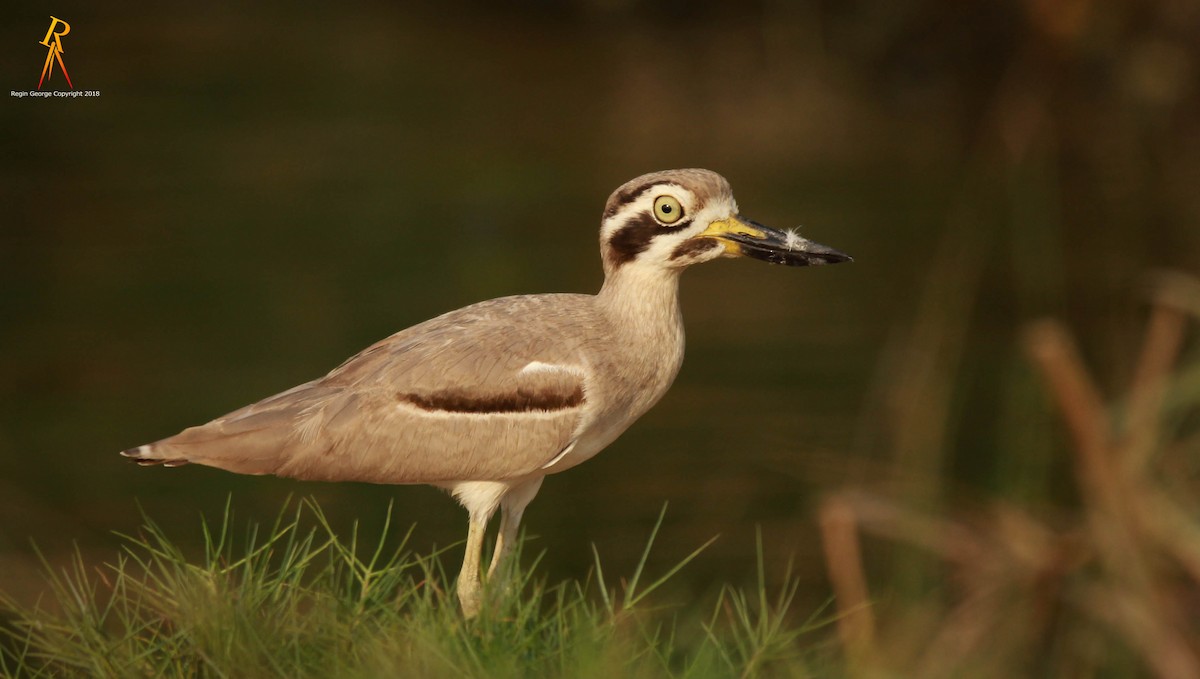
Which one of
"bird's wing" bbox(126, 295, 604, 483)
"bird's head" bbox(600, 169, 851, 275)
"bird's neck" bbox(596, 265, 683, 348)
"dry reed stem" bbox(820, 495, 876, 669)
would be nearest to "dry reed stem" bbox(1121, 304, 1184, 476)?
"dry reed stem" bbox(820, 495, 876, 669)

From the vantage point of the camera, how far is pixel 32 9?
31641 mm

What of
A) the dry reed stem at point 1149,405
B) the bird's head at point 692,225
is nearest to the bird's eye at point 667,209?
the bird's head at point 692,225

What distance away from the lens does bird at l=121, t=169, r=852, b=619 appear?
6703mm

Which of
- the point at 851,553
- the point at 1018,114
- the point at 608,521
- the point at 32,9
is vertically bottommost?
the point at 608,521

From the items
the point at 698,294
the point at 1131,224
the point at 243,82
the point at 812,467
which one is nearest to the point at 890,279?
the point at 698,294

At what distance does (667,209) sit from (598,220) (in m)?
12.6

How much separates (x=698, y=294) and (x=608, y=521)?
535 cm

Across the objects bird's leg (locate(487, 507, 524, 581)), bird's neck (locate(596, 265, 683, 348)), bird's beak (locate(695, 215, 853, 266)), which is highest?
bird's beak (locate(695, 215, 853, 266))

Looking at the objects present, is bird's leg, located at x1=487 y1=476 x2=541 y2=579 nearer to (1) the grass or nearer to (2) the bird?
(2) the bird

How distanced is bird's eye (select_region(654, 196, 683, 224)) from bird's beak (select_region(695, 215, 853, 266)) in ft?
0.38

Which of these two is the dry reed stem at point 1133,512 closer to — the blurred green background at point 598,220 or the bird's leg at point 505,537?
the blurred green background at point 598,220

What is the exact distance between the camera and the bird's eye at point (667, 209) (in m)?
6.70

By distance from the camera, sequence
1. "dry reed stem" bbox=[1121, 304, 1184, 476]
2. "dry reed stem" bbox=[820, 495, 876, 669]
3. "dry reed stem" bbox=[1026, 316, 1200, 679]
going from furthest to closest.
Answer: "dry reed stem" bbox=[1121, 304, 1184, 476], "dry reed stem" bbox=[1026, 316, 1200, 679], "dry reed stem" bbox=[820, 495, 876, 669]

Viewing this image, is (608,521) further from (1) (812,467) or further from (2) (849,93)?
(2) (849,93)
